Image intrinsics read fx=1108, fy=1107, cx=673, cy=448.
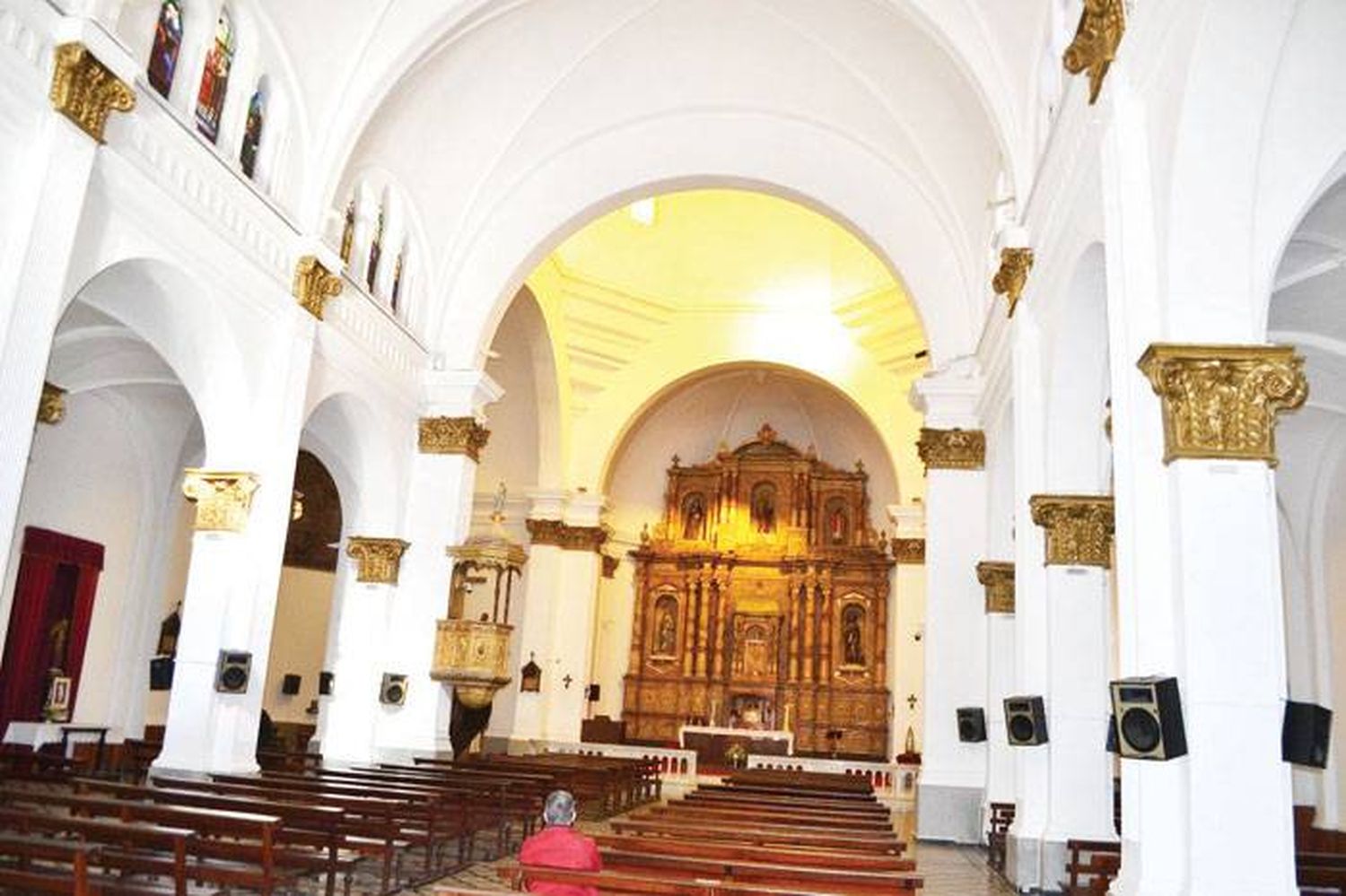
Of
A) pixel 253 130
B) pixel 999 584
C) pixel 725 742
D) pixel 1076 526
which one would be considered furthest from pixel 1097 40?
pixel 725 742

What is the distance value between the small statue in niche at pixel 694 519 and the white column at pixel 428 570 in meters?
11.3

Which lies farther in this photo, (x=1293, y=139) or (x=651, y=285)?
(x=651, y=285)

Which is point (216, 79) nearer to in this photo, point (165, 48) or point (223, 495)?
point (165, 48)

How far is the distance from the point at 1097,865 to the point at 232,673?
8.07 metres

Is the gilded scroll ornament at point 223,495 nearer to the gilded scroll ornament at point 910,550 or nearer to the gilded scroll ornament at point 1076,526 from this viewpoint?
the gilded scroll ornament at point 1076,526

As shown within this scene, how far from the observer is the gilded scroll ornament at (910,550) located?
22844mm

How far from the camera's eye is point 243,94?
11.3m

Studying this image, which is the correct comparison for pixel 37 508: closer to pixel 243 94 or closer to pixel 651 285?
pixel 243 94

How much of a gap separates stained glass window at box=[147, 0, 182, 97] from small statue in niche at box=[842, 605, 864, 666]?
19.6m

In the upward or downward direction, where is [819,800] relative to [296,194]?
downward

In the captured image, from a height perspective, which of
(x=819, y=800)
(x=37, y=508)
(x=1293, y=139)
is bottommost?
(x=819, y=800)

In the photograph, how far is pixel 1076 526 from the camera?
941cm

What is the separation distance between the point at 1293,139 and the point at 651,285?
18.3 m

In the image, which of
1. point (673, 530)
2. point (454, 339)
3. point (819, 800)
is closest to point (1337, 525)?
point (819, 800)
